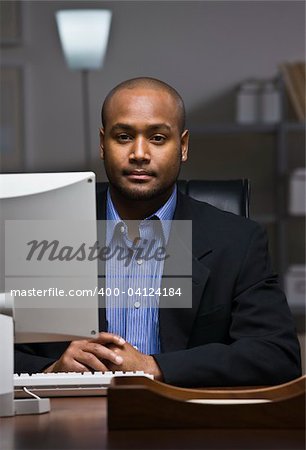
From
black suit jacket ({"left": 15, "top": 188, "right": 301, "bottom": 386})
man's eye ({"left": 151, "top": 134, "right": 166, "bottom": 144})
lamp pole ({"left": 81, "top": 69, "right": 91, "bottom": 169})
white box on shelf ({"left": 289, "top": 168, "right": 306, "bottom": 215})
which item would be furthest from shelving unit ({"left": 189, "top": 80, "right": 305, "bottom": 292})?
man's eye ({"left": 151, "top": 134, "right": 166, "bottom": 144})

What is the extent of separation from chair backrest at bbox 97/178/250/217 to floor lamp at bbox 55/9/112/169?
2772 mm

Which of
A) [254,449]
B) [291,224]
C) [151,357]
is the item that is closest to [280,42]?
[291,224]

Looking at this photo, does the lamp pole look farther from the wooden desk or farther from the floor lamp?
the wooden desk

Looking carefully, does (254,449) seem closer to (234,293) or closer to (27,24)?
(234,293)

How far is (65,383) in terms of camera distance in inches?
64.8

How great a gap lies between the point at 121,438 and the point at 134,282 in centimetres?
72

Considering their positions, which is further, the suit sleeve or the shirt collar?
the shirt collar

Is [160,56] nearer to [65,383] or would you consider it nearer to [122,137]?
[122,137]

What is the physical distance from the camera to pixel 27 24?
17.6 ft

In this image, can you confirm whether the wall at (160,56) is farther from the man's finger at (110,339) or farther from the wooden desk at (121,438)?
the wooden desk at (121,438)

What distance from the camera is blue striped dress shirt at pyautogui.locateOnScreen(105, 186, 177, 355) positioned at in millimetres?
1945

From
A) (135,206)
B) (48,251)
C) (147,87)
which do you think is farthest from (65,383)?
(147,87)

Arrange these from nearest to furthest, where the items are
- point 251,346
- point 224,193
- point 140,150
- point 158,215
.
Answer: point 251,346
point 140,150
point 158,215
point 224,193

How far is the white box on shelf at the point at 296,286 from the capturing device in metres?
4.93
